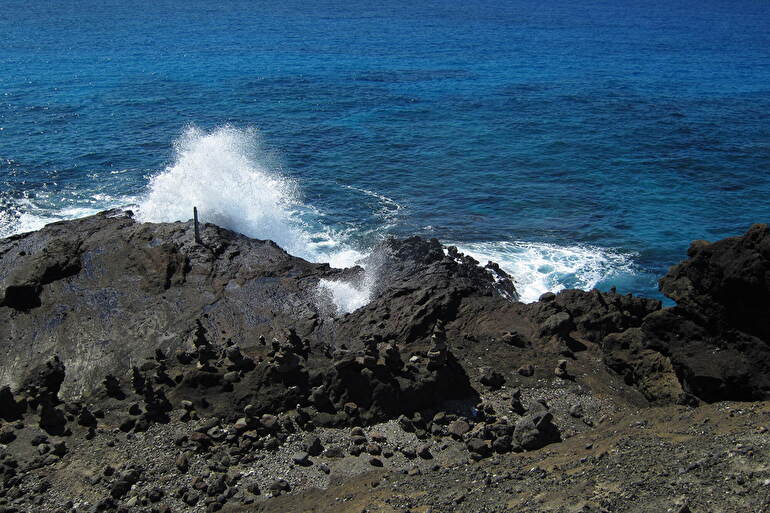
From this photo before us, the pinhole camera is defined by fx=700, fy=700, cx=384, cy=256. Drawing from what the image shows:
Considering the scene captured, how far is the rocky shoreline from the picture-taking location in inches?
562

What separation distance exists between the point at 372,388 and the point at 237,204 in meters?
15.1

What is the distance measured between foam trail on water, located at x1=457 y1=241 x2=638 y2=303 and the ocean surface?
119mm

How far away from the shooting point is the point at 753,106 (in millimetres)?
55562

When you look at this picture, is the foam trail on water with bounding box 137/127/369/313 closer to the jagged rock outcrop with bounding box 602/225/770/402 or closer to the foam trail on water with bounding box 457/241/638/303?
the foam trail on water with bounding box 457/241/638/303

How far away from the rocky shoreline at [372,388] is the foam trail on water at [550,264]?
5368mm

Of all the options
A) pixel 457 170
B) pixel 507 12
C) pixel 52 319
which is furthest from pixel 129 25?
pixel 52 319

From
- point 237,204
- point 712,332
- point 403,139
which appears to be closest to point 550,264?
point 712,332

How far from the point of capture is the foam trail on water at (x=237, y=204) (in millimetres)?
29641

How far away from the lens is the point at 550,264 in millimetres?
29969

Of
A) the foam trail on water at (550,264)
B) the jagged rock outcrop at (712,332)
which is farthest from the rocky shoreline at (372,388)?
the foam trail on water at (550,264)

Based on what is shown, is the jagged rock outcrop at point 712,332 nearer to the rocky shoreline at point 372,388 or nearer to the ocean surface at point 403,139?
the rocky shoreline at point 372,388

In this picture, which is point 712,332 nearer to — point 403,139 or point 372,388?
point 372,388

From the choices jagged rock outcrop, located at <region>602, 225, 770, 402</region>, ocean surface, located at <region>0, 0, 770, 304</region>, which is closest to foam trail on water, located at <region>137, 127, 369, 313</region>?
ocean surface, located at <region>0, 0, 770, 304</region>

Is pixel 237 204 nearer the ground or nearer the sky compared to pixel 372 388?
nearer the sky
